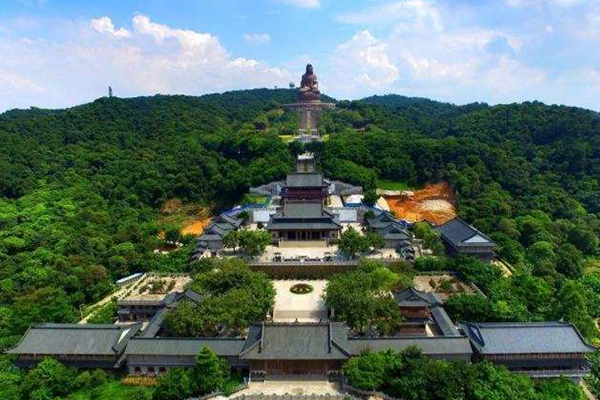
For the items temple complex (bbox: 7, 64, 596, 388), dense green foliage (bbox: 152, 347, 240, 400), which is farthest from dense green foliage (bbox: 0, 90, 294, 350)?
dense green foliage (bbox: 152, 347, 240, 400)

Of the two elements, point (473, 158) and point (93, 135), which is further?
point (93, 135)

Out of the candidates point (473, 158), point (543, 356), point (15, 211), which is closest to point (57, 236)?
point (15, 211)

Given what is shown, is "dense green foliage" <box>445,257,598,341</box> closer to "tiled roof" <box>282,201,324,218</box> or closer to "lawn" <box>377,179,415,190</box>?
"tiled roof" <box>282,201,324,218</box>

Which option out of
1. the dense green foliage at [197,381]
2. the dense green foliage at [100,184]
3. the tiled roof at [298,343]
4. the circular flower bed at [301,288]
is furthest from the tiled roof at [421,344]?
the dense green foliage at [100,184]

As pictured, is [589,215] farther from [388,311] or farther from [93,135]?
[93,135]

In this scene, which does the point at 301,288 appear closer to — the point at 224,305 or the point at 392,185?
the point at 224,305
